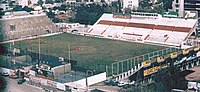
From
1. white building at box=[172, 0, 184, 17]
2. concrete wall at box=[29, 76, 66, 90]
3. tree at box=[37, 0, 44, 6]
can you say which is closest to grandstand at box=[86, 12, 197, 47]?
white building at box=[172, 0, 184, 17]

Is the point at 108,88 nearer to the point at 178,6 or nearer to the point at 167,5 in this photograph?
the point at 178,6

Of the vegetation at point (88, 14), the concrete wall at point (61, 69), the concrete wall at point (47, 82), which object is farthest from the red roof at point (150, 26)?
the concrete wall at point (47, 82)

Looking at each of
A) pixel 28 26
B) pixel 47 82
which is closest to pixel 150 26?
pixel 28 26

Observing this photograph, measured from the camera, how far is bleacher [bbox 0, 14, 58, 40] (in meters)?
6.69

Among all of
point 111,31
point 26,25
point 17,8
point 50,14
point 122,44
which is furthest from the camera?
point 17,8

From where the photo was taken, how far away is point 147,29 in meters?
6.45

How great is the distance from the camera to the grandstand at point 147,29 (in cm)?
602

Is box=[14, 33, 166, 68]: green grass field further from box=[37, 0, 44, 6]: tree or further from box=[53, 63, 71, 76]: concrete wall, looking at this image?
box=[37, 0, 44, 6]: tree

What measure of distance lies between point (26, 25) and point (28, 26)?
1.7 inches

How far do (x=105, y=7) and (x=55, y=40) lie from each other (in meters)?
2.56

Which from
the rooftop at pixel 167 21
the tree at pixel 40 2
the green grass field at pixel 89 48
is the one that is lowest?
the green grass field at pixel 89 48

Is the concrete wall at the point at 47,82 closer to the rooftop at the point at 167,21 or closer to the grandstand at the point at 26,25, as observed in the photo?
the grandstand at the point at 26,25

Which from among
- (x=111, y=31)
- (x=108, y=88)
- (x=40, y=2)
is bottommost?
(x=108, y=88)

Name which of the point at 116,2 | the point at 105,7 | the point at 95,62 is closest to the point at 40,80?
the point at 95,62
